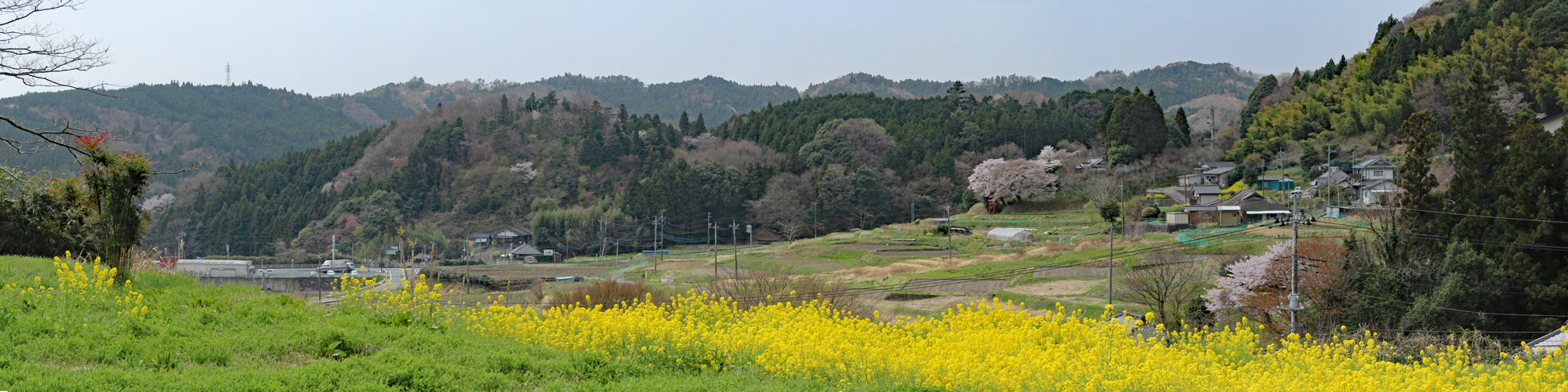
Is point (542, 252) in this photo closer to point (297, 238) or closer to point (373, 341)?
point (297, 238)

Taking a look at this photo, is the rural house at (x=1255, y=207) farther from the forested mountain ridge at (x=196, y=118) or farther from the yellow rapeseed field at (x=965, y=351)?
the forested mountain ridge at (x=196, y=118)

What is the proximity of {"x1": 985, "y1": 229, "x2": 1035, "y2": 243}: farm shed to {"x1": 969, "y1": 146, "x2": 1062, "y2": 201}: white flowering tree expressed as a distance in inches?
448

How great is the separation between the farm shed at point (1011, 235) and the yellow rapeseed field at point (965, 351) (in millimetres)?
36070

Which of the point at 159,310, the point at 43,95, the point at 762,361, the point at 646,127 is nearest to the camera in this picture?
the point at 762,361

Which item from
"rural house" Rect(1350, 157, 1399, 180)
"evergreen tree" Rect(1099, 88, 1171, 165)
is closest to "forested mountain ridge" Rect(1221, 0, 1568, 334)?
"rural house" Rect(1350, 157, 1399, 180)

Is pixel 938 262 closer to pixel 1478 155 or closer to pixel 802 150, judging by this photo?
pixel 1478 155

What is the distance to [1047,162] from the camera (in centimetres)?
6197

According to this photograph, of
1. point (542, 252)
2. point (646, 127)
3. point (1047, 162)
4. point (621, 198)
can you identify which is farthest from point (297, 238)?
point (1047, 162)

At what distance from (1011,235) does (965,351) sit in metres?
40.6

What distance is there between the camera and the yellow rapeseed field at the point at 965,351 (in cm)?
598

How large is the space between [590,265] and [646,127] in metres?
30.1

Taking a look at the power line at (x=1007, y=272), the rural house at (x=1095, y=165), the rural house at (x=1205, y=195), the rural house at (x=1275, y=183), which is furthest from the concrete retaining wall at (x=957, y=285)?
the rural house at (x=1095, y=165)

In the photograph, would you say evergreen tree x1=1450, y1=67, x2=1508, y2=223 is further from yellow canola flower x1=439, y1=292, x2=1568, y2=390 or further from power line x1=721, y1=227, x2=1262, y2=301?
yellow canola flower x1=439, y1=292, x2=1568, y2=390

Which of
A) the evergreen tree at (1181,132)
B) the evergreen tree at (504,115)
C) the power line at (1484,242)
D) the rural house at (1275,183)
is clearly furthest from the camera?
the evergreen tree at (504,115)
